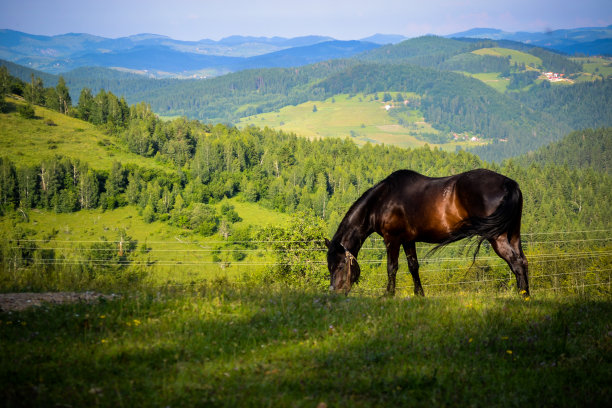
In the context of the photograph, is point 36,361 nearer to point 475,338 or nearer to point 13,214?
point 475,338

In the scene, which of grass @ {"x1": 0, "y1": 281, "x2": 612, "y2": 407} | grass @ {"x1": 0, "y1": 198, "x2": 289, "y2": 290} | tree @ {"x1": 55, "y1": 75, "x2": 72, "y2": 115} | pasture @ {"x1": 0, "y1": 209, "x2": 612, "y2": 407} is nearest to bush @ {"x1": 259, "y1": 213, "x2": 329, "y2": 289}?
pasture @ {"x1": 0, "y1": 209, "x2": 612, "y2": 407}

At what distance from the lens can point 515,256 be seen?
10.6 metres

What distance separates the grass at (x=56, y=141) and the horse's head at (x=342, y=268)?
4739 inches

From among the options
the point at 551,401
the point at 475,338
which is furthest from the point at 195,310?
the point at 551,401

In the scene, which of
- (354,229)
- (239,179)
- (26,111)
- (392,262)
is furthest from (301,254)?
(26,111)

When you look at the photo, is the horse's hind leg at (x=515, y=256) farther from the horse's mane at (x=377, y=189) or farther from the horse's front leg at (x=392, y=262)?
the horse's mane at (x=377, y=189)

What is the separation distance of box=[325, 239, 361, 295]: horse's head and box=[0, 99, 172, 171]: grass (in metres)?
120

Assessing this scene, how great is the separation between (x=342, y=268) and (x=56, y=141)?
134 meters

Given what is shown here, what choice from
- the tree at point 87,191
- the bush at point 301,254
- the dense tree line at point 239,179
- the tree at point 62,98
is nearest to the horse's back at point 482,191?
the bush at point 301,254

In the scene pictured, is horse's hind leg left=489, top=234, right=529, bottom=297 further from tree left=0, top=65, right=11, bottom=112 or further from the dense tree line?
tree left=0, top=65, right=11, bottom=112

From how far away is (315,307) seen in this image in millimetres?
7992

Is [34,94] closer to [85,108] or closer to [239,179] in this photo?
[85,108]

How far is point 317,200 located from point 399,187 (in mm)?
125389

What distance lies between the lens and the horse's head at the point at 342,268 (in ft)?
37.6
